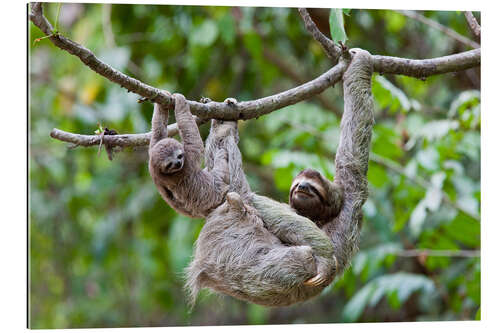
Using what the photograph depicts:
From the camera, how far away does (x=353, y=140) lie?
5.09 meters

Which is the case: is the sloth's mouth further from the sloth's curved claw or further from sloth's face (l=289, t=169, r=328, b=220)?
the sloth's curved claw

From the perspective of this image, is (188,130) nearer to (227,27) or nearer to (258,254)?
(258,254)

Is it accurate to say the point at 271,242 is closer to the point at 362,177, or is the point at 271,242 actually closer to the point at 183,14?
the point at 362,177

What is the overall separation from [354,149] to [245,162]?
185 inches

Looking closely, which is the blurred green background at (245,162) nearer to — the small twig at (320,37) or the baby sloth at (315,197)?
the baby sloth at (315,197)

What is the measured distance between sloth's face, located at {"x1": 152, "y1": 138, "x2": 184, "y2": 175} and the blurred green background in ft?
8.40

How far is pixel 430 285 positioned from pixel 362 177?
2.55 meters

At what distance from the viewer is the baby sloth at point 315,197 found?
15.4 feet

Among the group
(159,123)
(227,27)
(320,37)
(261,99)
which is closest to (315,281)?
(261,99)

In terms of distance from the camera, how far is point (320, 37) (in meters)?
4.69

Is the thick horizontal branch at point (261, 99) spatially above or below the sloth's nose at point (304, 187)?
above

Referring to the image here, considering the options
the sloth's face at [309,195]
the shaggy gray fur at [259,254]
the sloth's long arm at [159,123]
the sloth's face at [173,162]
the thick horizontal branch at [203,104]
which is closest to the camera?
the thick horizontal branch at [203,104]

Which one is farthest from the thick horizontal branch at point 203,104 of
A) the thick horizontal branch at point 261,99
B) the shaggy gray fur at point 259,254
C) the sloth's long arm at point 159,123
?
the shaggy gray fur at point 259,254
